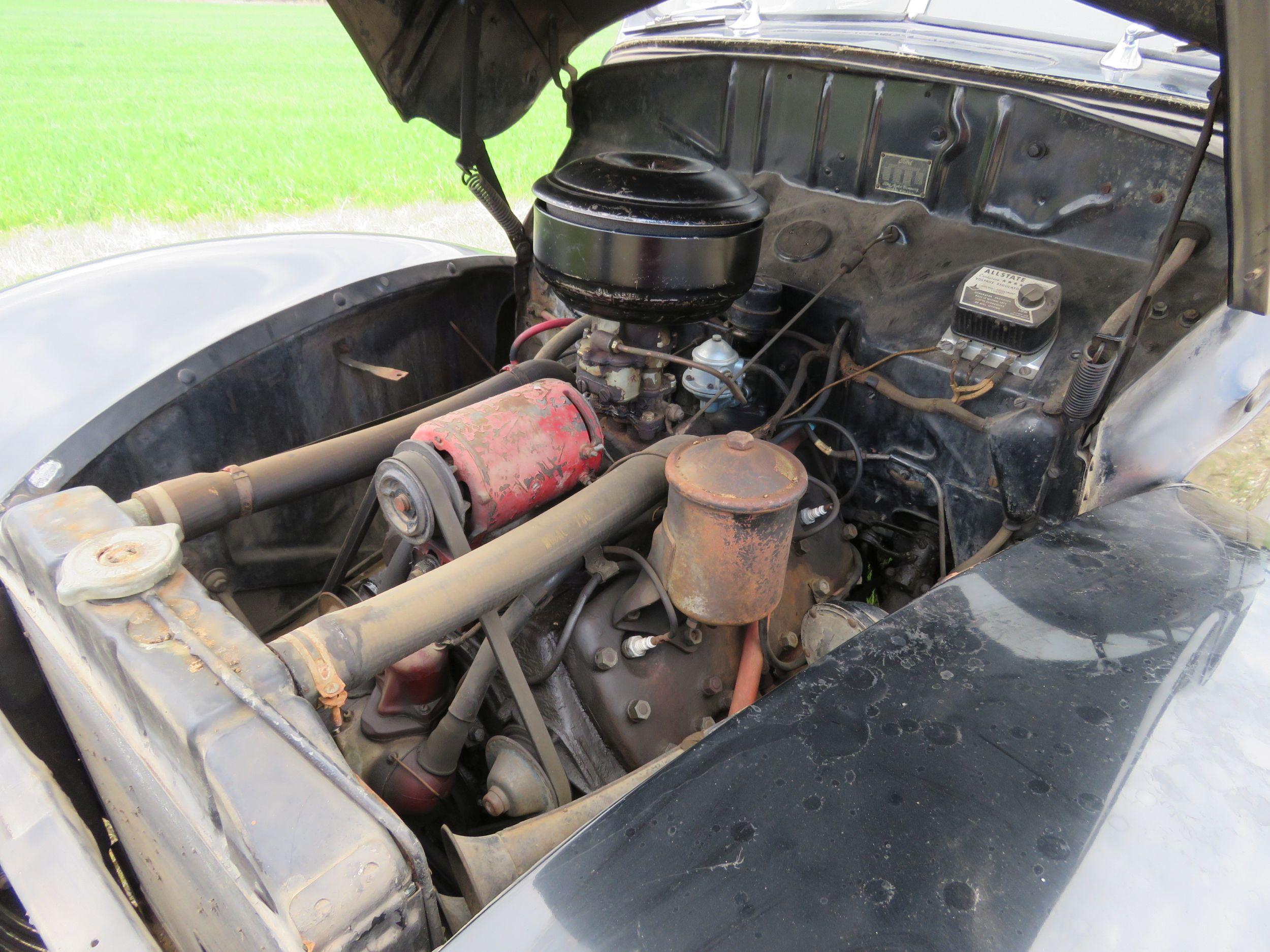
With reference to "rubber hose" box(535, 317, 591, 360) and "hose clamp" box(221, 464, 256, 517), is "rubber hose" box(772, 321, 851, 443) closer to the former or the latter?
"rubber hose" box(535, 317, 591, 360)

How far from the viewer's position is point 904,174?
158cm

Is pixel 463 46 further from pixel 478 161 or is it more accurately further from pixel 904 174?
pixel 904 174

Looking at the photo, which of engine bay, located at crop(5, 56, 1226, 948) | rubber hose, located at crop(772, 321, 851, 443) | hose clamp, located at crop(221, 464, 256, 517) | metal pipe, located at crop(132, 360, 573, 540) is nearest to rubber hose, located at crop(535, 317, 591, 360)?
engine bay, located at crop(5, 56, 1226, 948)

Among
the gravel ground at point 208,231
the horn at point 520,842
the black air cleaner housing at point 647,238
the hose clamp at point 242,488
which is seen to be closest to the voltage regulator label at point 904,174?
the black air cleaner housing at point 647,238

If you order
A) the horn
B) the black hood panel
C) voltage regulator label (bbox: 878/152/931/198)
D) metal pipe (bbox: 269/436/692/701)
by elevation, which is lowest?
the horn

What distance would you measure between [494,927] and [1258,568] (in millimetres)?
1044

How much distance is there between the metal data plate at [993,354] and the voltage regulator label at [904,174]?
34cm

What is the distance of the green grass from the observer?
295 inches

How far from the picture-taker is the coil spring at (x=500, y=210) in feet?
6.20

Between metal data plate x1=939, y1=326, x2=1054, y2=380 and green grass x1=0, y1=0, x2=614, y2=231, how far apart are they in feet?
18.6

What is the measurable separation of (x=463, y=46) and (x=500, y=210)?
37 centimetres

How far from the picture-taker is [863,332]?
1.52 metres

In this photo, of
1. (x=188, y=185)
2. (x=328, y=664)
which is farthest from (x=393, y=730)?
(x=188, y=185)

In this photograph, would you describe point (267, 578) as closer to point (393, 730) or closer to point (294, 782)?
point (393, 730)
